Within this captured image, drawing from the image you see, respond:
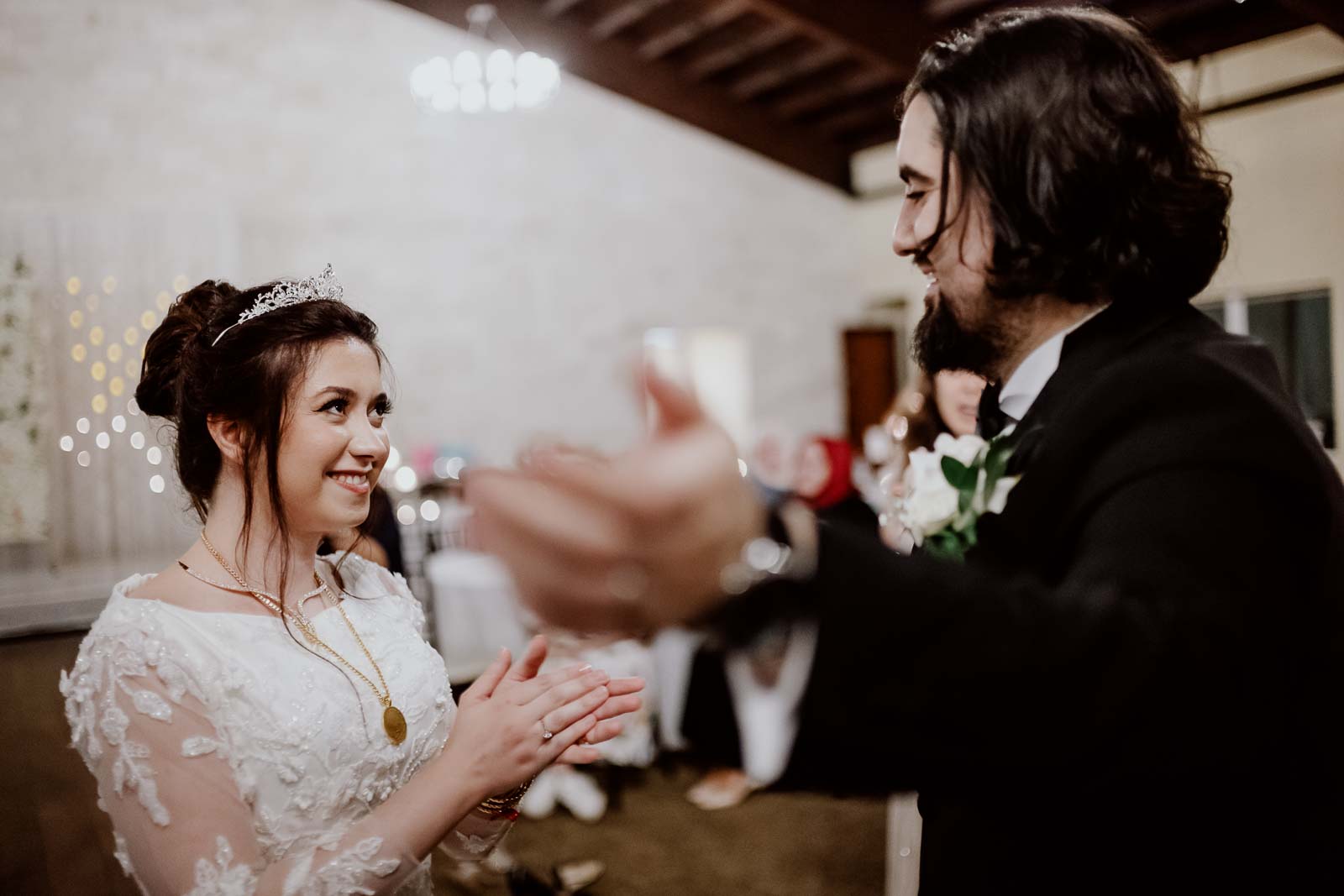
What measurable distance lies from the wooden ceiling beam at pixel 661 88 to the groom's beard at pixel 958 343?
23.6 feet

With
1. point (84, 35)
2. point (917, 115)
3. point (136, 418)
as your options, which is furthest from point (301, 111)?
point (917, 115)

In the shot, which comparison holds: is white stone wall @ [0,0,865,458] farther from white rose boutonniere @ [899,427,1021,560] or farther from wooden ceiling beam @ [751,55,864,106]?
white rose boutonniere @ [899,427,1021,560]

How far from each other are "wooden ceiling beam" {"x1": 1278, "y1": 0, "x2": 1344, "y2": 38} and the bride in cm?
545

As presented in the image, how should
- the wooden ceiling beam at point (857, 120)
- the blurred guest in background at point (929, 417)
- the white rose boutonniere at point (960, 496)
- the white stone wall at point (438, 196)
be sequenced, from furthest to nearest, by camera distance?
the wooden ceiling beam at point (857, 120)
the white stone wall at point (438, 196)
the blurred guest in background at point (929, 417)
the white rose boutonniere at point (960, 496)

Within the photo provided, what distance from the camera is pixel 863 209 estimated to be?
886 cm

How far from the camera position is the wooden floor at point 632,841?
9.77 ft

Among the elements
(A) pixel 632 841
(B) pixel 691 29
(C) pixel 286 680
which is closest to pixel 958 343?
(C) pixel 286 680

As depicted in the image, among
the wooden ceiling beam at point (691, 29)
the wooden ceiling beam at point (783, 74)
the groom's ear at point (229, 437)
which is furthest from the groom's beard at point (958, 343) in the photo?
the wooden ceiling beam at point (783, 74)

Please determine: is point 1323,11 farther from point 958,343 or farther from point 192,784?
point 192,784

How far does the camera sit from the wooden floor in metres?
2.98

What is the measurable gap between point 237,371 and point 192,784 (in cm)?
62

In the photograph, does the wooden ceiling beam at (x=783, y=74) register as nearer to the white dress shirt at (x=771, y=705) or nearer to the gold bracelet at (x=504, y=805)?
the gold bracelet at (x=504, y=805)

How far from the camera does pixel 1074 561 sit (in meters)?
0.79

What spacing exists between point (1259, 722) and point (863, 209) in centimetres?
866
